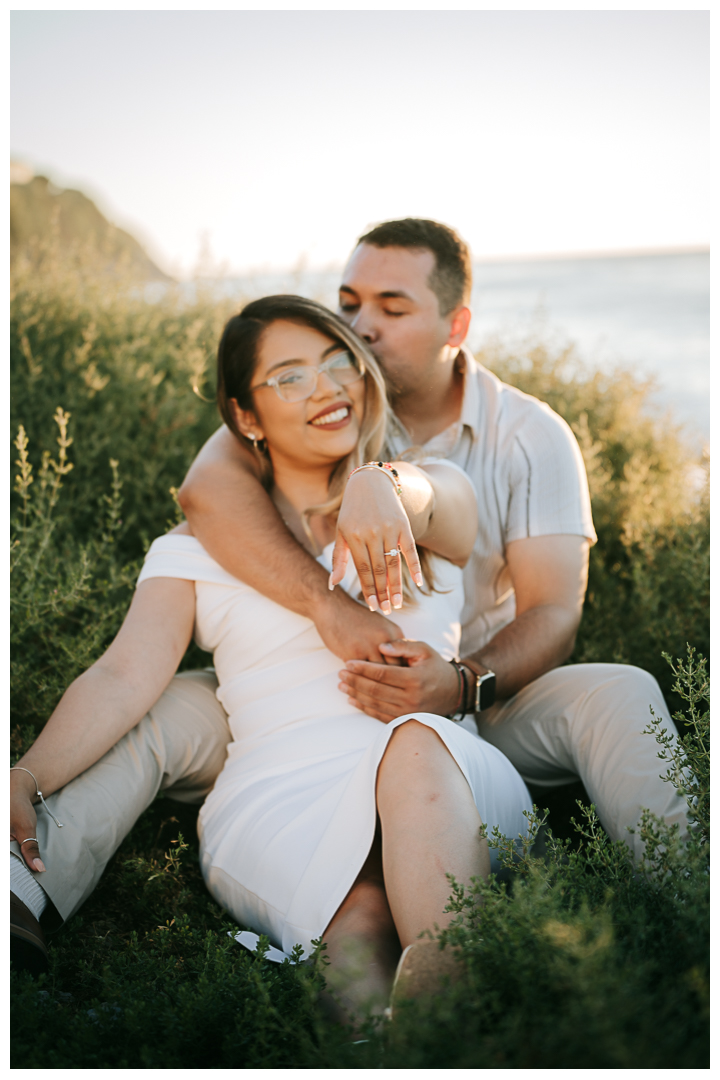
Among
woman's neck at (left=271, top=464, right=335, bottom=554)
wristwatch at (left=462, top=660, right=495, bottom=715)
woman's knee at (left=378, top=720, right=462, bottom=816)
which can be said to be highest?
woman's neck at (left=271, top=464, right=335, bottom=554)

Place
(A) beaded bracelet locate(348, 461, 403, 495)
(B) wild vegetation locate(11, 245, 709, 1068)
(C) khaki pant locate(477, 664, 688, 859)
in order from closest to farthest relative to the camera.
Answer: (B) wild vegetation locate(11, 245, 709, 1068)
(A) beaded bracelet locate(348, 461, 403, 495)
(C) khaki pant locate(477, 664, 688, 859)

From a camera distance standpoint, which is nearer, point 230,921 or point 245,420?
point 230,921

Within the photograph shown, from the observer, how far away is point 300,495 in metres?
2.96

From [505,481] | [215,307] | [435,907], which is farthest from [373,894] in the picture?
[215,307]

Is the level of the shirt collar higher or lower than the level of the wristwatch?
higher

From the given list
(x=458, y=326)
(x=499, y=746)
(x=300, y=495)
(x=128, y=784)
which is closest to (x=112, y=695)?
(x=128, y=784)

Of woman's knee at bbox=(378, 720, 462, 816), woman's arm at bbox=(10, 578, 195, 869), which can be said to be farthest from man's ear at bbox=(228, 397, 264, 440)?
woman's knee at bbox=(378, 720, 462, 816)

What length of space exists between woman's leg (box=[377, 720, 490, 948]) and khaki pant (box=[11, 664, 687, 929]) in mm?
537

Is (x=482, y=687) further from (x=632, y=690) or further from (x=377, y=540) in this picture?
(x=377, y=540)

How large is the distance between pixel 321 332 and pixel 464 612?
3.84 feet

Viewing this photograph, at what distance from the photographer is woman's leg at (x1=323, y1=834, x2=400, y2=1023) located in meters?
1.80

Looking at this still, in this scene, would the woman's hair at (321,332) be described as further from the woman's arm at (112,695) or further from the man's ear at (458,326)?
the man's ear at (458,326)

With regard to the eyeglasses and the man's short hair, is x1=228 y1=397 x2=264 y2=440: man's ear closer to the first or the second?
the eyeglasses

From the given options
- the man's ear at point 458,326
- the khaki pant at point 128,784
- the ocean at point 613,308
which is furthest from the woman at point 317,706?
the ocean at point 613,308
